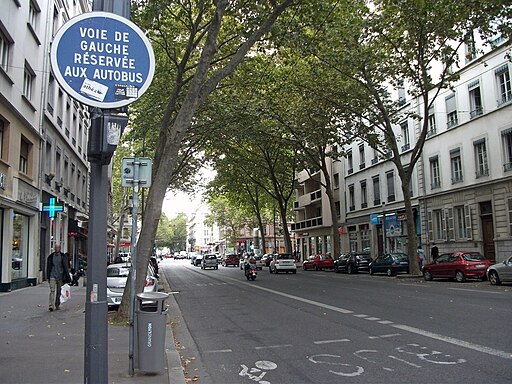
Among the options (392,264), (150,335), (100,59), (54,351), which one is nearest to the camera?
(100,59)

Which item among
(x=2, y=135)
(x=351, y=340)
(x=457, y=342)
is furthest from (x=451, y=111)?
(x=351, y=340)

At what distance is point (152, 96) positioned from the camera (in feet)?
69.8

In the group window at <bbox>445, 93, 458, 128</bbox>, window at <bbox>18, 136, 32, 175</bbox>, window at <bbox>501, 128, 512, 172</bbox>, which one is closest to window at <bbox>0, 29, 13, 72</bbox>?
window at <bbox>18, 136, 32, 175</bbox>

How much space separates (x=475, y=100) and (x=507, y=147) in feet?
13.3

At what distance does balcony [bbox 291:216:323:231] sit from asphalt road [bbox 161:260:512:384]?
3829 centimetres

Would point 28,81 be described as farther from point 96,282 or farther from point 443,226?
point 443,226

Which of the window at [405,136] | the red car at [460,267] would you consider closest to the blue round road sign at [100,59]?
the red car at [460,267]

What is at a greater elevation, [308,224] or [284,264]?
[308,224]

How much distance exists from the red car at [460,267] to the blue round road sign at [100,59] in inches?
820

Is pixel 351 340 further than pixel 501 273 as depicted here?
No

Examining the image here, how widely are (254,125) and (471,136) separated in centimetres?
1332

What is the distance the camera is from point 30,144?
2092 cm

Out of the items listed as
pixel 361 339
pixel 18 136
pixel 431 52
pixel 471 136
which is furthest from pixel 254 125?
pixel 361 339

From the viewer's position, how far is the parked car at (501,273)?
18.8 metres
